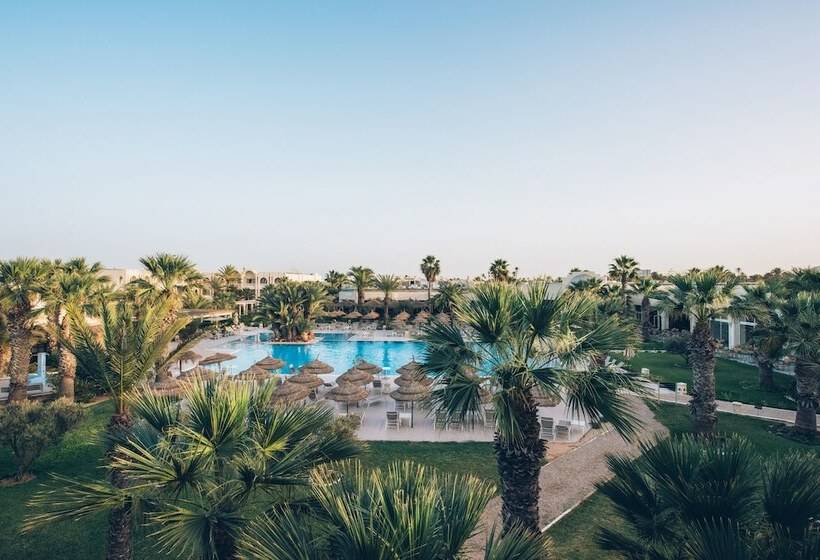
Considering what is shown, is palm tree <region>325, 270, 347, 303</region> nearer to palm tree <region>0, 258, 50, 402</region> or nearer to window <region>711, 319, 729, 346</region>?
palm tree <region>0, 258, 50, 402</region>

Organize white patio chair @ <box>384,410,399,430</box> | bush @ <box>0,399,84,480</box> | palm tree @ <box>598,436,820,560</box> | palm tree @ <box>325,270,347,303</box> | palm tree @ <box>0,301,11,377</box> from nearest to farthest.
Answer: palm tree @ <box>598,436,820,560</box>, bush @ <box>0,399,84,480</box>, white patio chair @ <box>384,410,399,430</box>, palm tree @ <box>0,301,11,377</box>, palm tree @ <box>325,270,347,303</box>

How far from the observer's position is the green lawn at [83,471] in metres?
7.67

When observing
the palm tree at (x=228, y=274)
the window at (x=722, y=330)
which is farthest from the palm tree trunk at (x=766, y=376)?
the palm tree at (x=228, y=274)

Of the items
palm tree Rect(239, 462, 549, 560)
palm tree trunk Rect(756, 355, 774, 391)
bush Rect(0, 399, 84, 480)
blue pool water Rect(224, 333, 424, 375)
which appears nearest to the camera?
palm tree Rect(239, 462, 549, 560)

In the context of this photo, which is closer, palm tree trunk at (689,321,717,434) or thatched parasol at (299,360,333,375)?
palm tree trunk at (689,321,717,434)

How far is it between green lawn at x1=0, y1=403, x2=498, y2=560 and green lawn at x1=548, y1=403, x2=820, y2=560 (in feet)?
7.32

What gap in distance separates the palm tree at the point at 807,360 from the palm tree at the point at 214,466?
14.8m

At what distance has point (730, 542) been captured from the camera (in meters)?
3.43

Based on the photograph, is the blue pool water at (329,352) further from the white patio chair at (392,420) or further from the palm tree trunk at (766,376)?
the palm tree trunk at (766,376)

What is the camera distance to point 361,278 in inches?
1837

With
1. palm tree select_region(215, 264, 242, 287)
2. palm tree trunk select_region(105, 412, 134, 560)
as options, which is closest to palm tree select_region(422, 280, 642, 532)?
palm tree trunk select_region(105, 412, 134, 560)

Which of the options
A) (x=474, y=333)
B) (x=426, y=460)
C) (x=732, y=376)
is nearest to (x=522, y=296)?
(x=474, y=333)

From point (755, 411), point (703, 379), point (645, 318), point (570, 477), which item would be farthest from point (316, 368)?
point (645, 318)

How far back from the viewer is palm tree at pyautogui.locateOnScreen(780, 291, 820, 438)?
12.6 meters
